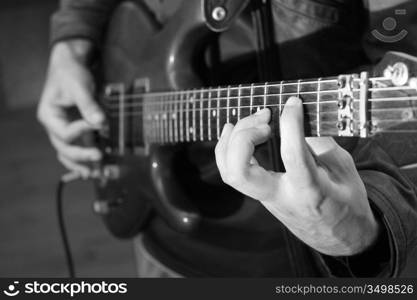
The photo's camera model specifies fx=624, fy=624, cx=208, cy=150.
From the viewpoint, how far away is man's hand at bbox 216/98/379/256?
0.45m

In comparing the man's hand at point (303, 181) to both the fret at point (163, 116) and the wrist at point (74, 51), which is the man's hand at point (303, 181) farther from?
the wrist at point (74, 51)

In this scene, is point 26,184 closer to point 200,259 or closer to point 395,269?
point 200,259

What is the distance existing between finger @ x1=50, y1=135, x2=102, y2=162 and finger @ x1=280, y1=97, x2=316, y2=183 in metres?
0.41

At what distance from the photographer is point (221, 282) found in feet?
1.99

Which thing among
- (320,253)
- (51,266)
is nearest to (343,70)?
(320,253)

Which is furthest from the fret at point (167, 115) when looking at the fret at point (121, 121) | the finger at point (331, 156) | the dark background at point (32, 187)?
the dark background at point (32, 187)

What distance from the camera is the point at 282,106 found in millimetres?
479

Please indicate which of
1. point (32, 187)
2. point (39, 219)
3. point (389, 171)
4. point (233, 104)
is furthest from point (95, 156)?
point (32, 187)

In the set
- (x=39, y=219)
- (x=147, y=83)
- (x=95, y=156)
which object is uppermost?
(x=147, y=83)

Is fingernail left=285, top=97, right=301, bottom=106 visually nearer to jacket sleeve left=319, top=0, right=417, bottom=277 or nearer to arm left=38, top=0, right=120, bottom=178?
jacket sleeve left=319, top=0, right=417, bottom=277

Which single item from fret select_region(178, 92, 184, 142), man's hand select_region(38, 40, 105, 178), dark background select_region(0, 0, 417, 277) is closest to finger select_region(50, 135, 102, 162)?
man's hand select_region(38, 40, 105, 178)

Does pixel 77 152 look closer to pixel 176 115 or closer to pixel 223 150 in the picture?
pixel 176 115

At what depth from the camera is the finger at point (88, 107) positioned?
79cm

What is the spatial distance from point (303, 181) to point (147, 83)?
0.31 metres
